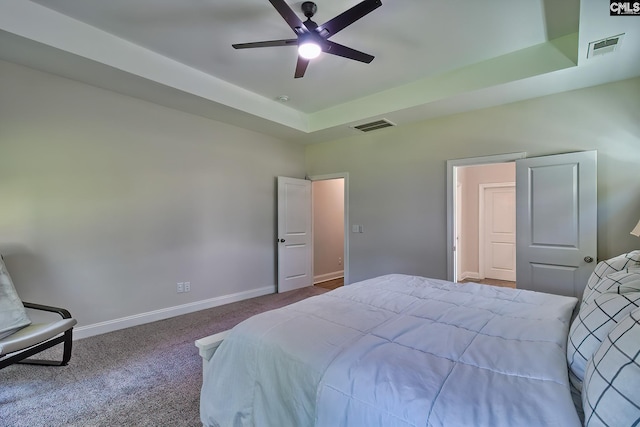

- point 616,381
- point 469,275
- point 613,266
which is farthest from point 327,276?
point 616,381

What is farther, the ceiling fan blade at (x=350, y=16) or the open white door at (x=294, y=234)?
the open white door at (x=294, y=234)

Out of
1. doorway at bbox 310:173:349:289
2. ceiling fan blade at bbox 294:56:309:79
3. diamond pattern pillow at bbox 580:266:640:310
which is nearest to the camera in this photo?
diamond pattern pillow at bbox 580:266:640:310

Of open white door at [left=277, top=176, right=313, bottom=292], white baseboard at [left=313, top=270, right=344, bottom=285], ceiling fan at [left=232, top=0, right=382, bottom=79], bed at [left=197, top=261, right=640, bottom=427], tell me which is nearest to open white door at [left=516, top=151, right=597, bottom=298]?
bed at [left=197, top=261, right=640, bottom=427]

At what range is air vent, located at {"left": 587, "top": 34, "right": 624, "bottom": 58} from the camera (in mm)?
2293

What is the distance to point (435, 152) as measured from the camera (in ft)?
13.5

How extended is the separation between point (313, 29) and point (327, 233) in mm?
4339

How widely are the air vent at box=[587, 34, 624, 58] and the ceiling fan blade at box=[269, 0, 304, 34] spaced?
2327mm

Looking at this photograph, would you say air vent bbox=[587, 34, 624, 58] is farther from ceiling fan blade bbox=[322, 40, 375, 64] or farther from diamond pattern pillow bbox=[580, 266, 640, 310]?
diamond pattern pillow bbox=[580, 266, 640, 310]

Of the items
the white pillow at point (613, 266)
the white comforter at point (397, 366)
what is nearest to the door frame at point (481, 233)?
the white pillow at point (613, 266)

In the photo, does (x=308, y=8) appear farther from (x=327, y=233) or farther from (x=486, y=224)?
(x=486, y=224)

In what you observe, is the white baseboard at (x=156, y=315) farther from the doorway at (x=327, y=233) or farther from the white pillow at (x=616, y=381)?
the white pillow at (x=616, y=381)

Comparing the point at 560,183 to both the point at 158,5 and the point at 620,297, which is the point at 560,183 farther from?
the point at 158,5

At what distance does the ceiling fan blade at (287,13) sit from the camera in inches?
75.4

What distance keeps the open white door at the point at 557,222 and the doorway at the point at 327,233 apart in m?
3.14
